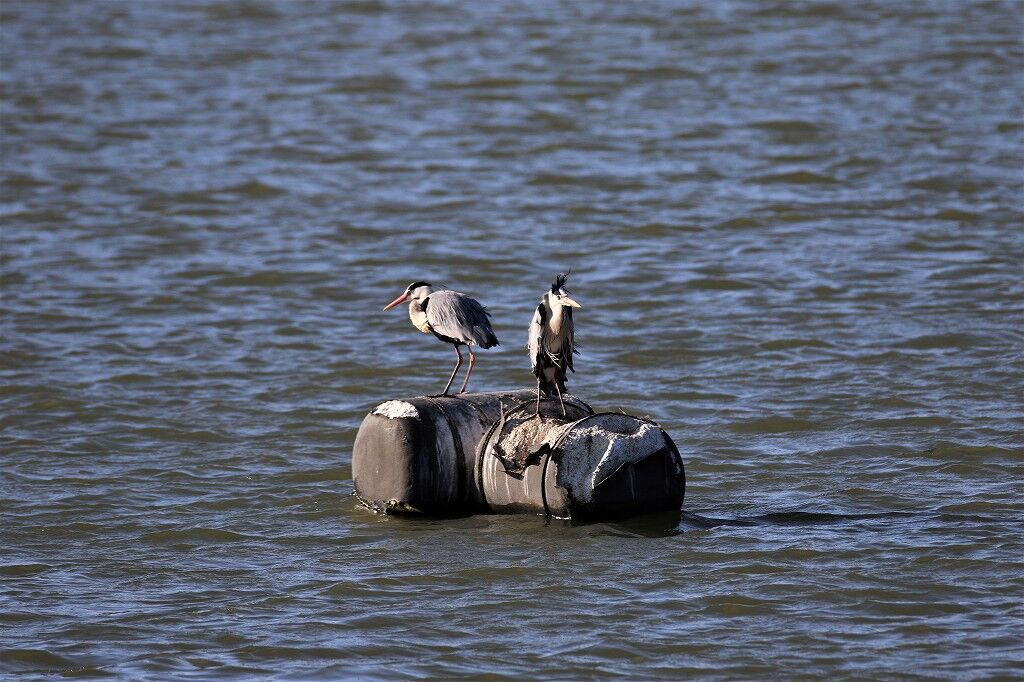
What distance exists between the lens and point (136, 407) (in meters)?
14.4

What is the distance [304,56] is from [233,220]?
1047 centimetres

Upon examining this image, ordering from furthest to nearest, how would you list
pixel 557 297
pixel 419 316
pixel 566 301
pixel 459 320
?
pixel 419 316 → pixel 459 320 → pixel 557 297 → pixel 566 301

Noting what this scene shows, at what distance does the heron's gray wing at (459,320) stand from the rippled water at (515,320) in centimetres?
127

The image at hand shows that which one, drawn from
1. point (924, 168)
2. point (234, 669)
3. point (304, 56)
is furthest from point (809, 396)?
point (304, 56)

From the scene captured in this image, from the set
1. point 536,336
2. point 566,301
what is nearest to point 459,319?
point 536,336

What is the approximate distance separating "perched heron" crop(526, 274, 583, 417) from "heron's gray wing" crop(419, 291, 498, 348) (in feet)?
1.47

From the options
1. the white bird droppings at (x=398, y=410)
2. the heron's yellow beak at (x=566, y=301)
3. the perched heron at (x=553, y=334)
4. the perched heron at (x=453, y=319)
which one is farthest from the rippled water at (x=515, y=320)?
the heron's yellow beak at (x=566, y=301)

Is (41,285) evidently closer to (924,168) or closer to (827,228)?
(827,228)

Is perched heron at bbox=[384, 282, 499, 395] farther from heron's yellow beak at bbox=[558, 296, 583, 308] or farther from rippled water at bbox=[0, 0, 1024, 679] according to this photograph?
rippled water at bbox=[0, 0, 1024, 679]

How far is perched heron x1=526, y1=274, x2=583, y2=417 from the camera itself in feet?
33.8

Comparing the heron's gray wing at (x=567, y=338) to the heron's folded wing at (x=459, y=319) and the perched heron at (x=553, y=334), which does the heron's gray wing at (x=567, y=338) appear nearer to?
the perched heron at (x=553, y=334)

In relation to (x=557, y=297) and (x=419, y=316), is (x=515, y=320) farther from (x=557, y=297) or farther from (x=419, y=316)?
(x=557, y=297)

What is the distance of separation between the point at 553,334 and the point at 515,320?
6.55m

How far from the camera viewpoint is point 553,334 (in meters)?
10.4
